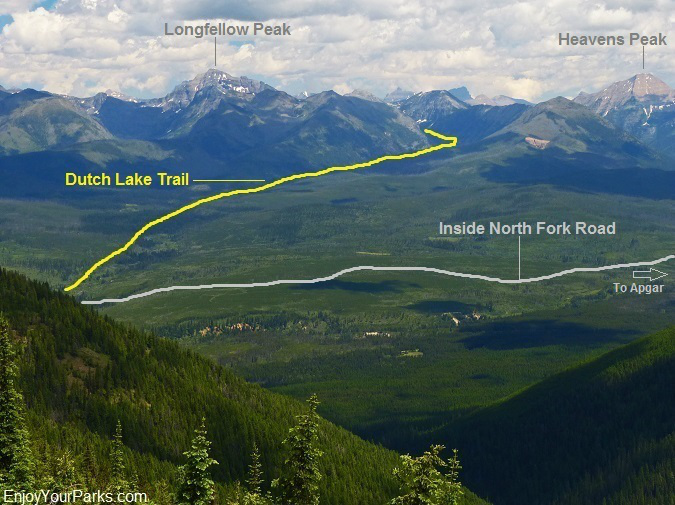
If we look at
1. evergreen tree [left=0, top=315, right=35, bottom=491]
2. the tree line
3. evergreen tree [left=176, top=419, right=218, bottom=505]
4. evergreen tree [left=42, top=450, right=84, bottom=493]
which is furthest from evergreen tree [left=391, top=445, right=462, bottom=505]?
evergreen tree [left=42, top=450, right=84, bottom=493]

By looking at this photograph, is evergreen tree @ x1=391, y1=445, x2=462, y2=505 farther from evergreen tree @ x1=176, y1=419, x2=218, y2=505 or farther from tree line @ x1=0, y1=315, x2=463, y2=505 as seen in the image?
evergreen tree @ x1=176, y1=419, x2=218, y2=505

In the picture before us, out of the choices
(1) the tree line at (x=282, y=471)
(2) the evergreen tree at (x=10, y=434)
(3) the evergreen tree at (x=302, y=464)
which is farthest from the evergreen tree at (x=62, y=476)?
(3) the evergreen tree at (x=302, y=464)

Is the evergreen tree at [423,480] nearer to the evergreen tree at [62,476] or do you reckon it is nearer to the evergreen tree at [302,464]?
the evergreen tree at [302,464]

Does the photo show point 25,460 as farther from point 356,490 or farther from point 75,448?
point 356,490

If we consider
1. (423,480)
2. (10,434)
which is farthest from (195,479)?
(10,434)

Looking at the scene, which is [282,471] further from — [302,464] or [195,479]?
[195,479]

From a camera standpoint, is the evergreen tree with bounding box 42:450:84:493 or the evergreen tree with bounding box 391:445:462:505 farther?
the evergreen tree with bounding box 42:450:84:493

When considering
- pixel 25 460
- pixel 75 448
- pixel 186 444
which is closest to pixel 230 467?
pixel 186 444
